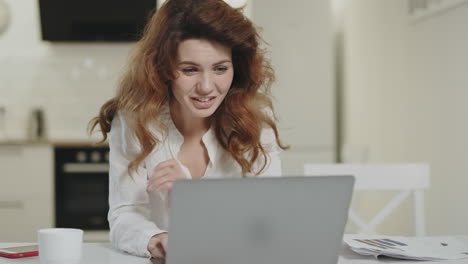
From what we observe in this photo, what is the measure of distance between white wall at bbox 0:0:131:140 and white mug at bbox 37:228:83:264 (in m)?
3.75

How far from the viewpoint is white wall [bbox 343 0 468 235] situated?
8.87ft

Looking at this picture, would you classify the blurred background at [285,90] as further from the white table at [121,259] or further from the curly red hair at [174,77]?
the white table at [121,259]

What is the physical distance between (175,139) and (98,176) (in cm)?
272

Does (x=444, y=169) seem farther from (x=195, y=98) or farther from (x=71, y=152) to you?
(x=71, y=152)

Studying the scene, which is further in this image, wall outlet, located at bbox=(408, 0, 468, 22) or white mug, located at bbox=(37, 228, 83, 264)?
wall outlet, located at bbox=(408, 0, 468, 22)

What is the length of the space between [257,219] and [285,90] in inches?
132

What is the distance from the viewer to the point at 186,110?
1.86 metres

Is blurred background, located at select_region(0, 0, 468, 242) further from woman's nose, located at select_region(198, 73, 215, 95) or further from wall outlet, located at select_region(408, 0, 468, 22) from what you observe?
woman's nose, located at select_region(198, 73, 215, 95)

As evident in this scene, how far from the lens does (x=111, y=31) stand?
4.74m

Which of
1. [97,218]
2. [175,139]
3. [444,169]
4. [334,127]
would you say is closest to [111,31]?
[97,218]

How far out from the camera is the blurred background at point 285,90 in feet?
10.5

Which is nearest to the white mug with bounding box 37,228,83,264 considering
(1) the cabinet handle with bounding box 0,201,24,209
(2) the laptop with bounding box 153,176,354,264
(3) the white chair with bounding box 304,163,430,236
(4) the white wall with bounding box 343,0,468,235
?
(2) the laptop with bounding box 153,176,354,264

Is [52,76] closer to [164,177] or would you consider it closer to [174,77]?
[174,77]

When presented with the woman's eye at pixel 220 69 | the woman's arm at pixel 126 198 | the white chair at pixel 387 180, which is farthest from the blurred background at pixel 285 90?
the woman's arm at pixel 126 198
